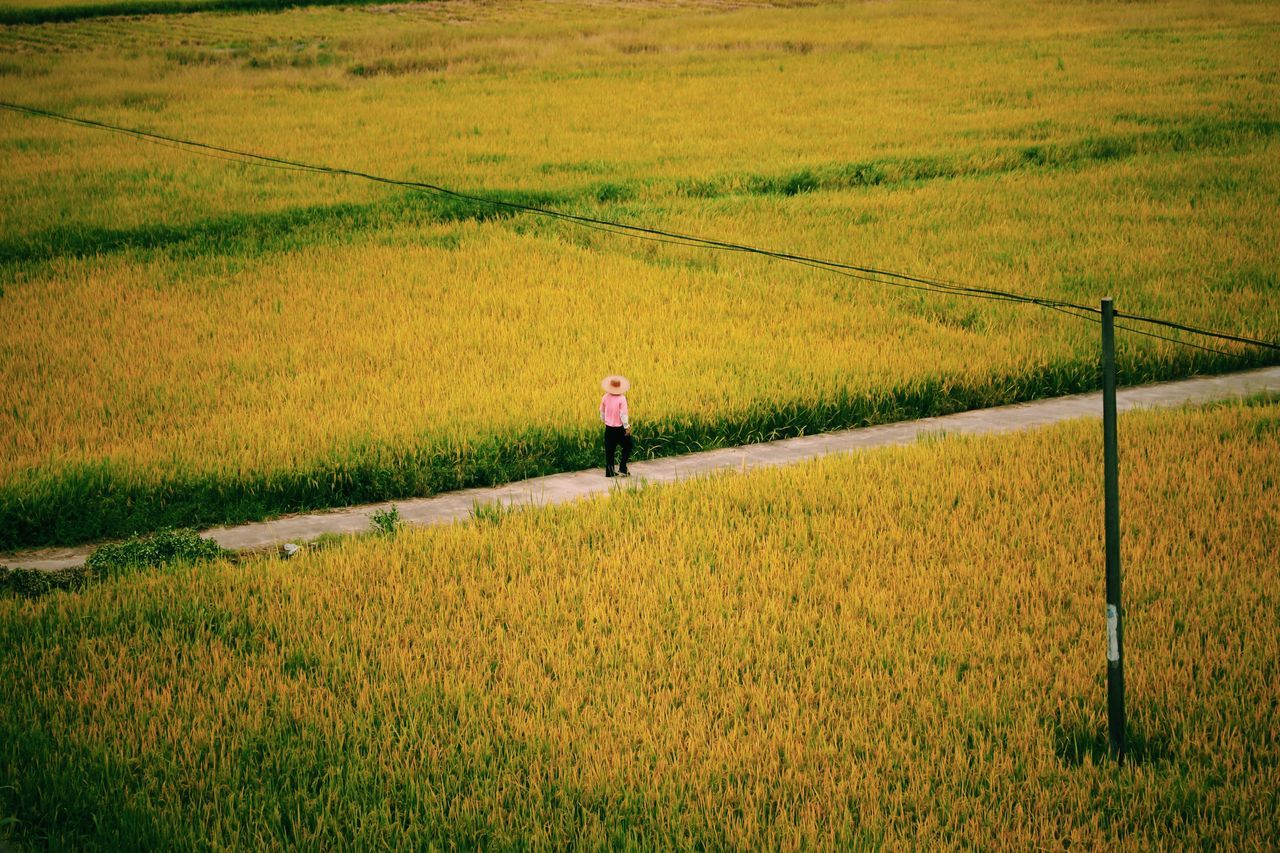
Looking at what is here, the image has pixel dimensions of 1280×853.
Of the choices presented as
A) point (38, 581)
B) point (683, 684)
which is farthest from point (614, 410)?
point (38, 581)

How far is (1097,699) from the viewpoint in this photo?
4137 mm

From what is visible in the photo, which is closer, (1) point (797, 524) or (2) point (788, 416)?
(1) point (797, 524)

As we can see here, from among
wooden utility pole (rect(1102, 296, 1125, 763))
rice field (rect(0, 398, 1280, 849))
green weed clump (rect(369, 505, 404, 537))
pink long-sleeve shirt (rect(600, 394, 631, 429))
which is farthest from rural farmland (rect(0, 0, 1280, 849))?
pink long-sleeve shirt (rect(600, 394, 631, 429))

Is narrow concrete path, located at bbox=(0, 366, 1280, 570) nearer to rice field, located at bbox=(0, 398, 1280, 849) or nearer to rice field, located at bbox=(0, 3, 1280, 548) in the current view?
rice field, located at bbox=(0, 3, 1280, 548)

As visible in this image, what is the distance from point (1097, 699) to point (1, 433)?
23.4ft

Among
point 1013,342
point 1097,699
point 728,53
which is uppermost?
point 728,53

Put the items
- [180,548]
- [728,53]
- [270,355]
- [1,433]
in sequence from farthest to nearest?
[728,53] → [270,355] → [1,433] → [180,548]

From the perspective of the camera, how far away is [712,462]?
758cm

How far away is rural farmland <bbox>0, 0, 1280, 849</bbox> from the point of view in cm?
371

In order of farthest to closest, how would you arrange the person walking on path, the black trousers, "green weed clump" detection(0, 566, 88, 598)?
1. the black trousers
2. the person walking on path
3. "green weed clump" detection(0, 566, 88, 598)

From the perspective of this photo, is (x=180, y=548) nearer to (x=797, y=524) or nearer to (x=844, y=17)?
(x=797, y=524)

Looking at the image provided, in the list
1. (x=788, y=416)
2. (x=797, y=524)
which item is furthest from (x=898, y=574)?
(x=788, y=416)

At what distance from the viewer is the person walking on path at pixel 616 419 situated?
21.2 ft

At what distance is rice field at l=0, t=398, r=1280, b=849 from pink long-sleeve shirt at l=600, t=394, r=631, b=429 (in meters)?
0.58
